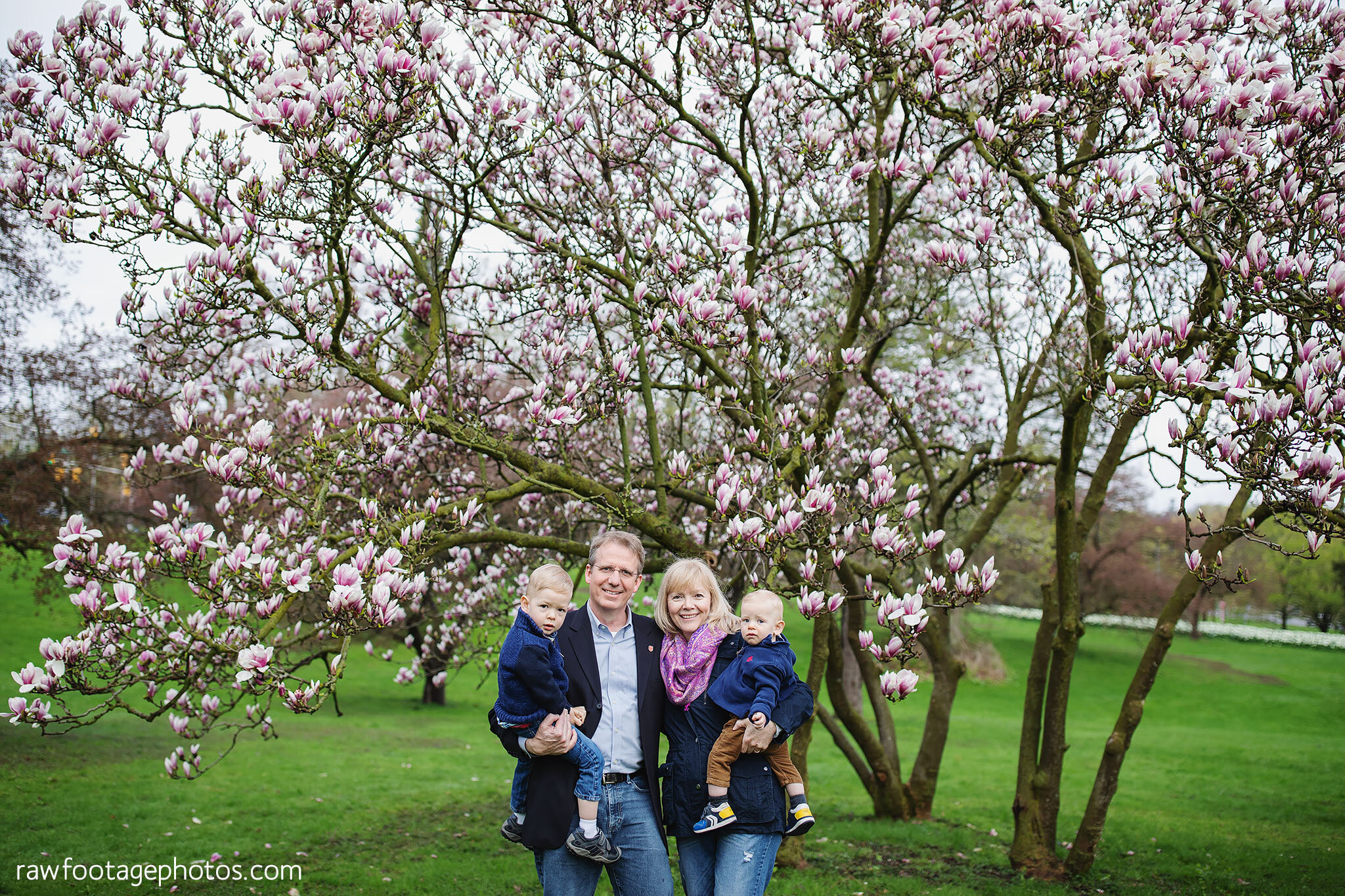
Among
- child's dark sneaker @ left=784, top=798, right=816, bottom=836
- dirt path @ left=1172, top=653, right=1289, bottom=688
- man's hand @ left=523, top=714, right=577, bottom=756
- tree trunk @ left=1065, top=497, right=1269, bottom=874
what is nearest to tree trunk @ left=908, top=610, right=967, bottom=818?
tree trunk @ left=1065, top=497, right=1269, bottom=874

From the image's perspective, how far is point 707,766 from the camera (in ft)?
11.2

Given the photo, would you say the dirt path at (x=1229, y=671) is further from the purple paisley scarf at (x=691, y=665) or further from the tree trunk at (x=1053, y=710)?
the purple paisley scarf at (x=691, y=665)

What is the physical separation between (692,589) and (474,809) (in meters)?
7.92

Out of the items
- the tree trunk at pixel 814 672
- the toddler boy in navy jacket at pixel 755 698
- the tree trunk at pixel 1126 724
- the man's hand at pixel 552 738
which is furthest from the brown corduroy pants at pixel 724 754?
the tree trunk at pixel 1126 724

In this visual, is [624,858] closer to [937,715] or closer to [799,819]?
[799,819]

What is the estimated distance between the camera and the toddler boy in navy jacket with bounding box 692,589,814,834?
334cm

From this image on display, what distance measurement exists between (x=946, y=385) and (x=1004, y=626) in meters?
34.2

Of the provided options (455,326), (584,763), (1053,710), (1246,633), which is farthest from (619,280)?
(1246,633)

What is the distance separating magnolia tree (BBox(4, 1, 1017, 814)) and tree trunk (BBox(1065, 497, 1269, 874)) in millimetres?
1540

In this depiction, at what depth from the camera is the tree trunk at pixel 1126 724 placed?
669cm

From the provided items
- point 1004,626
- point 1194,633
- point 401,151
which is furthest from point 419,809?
point 1194,633

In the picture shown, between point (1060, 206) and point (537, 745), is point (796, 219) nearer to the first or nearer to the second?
point (1060, 206)

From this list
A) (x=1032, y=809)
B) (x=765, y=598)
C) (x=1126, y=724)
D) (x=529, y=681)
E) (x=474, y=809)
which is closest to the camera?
(x=529, y=681)

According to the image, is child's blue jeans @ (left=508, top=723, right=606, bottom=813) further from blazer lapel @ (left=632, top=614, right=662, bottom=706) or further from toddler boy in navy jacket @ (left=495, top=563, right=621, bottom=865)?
blazer lapel @ (left=632, top=614, right=662, bottom=706)
